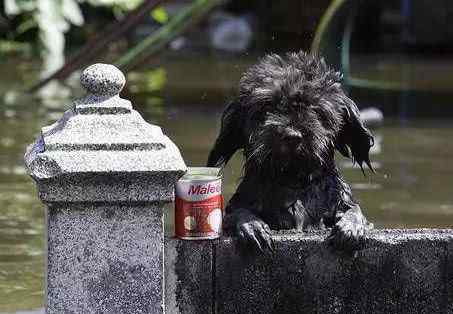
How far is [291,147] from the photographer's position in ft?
18.0

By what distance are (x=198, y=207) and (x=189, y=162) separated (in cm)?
637

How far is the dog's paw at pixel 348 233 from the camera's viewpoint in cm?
552

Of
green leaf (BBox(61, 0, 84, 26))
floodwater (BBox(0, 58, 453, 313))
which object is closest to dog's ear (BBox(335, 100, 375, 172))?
floodwater (BBox(0, 58, 453, 313))

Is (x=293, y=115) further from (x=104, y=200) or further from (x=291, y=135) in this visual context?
(x=104, y=200)

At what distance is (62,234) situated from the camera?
5188mm

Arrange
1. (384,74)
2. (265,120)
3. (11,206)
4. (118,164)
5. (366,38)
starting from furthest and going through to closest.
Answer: (366,38) < (384,74) < (11,206) < (265,120) < (118,164)

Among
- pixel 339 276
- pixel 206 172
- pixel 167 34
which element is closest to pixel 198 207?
pixel 206 172

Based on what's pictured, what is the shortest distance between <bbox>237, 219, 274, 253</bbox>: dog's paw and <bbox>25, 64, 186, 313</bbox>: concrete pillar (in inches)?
15.2

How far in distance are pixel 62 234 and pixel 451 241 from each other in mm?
1723

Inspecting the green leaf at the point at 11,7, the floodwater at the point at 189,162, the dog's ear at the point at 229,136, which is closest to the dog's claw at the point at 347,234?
the dog's ear at the point at 229,136

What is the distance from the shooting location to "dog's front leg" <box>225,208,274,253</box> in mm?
5480

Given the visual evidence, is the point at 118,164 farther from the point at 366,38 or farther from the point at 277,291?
the point at 366,38

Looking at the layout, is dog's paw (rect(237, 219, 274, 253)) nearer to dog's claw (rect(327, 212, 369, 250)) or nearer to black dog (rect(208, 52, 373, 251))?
black dog (rect(208, 52, 373, 251))

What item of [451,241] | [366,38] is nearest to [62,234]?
[451,241]
